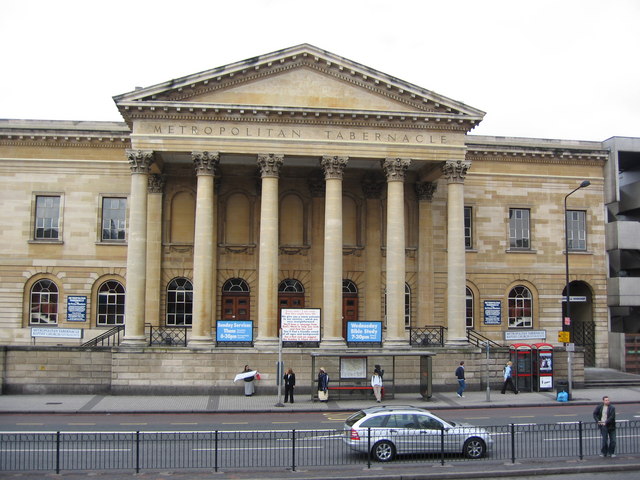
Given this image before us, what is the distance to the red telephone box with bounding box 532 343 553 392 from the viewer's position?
3678cm

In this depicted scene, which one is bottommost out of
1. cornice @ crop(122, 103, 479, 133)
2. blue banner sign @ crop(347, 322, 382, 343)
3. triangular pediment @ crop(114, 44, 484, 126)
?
blue banner sign @ crop(347, 322, 382, 343)

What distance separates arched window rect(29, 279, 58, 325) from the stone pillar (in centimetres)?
2179

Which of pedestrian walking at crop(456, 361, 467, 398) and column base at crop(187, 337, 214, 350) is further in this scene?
column base at crop(187, 337, 214, 350)

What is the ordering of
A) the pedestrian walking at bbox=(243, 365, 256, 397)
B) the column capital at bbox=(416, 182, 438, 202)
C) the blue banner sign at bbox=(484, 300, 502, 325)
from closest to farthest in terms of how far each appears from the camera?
1. the pedestrian walking at bbox=(243, 365, 256, 397)
2. the column capital at bbox=(416, 182, 438, 202)
3. the blue banner sign at bbox=(484, 300, 502, 325)

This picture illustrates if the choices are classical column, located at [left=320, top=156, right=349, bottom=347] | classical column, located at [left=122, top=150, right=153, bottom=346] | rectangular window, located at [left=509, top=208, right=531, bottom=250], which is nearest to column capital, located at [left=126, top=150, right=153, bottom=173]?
classical column, located at [left=122, top=150, right=153, bottom=346]

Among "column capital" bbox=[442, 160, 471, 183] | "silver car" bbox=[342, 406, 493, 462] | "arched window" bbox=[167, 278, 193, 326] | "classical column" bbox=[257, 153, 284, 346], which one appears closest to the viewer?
"silver car" bbox=[342, 406, 493, 462]

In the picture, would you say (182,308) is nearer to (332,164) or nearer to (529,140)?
(332,164)

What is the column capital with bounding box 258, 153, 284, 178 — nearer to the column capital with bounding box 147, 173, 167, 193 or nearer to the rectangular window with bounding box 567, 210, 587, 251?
the column capital with bounding box 147, 173, 167, 193

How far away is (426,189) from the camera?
1704 inches

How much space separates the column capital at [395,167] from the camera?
38.1m

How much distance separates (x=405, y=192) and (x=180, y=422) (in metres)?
21.6

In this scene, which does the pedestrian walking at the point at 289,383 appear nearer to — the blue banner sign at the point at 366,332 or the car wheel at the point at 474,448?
the blue banner sign at the point at 366,332

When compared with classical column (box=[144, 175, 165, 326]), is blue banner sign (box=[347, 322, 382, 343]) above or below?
below

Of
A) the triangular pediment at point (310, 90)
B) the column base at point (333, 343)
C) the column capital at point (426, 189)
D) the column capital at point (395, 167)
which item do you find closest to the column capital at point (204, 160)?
the triangular pediment at point (310, 90)
